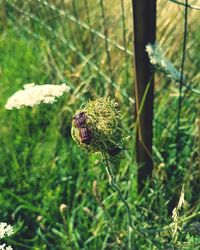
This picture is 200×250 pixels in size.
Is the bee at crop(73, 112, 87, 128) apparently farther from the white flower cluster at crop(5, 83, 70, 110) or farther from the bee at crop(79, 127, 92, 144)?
the white flower cluster at crop(5, 83, 70, 110)

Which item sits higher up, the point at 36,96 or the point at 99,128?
the point at 36,96

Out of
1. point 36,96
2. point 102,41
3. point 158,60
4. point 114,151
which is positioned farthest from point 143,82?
point 102,41

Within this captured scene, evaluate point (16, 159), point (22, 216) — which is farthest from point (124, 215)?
point (16, 159)

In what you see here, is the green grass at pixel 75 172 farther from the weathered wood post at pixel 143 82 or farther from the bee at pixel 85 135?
the bee at pixel 85 135

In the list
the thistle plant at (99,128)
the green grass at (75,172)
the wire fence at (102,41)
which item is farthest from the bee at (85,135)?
the wire fence at (102,41)

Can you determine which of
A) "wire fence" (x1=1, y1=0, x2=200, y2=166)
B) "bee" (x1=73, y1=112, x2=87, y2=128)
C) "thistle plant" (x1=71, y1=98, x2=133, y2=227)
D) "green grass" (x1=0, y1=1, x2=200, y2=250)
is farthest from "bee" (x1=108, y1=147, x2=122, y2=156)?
"wire fence" (x1=1, y1=0, x2=200, y2=166)

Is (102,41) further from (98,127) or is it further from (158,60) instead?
(98,127)
